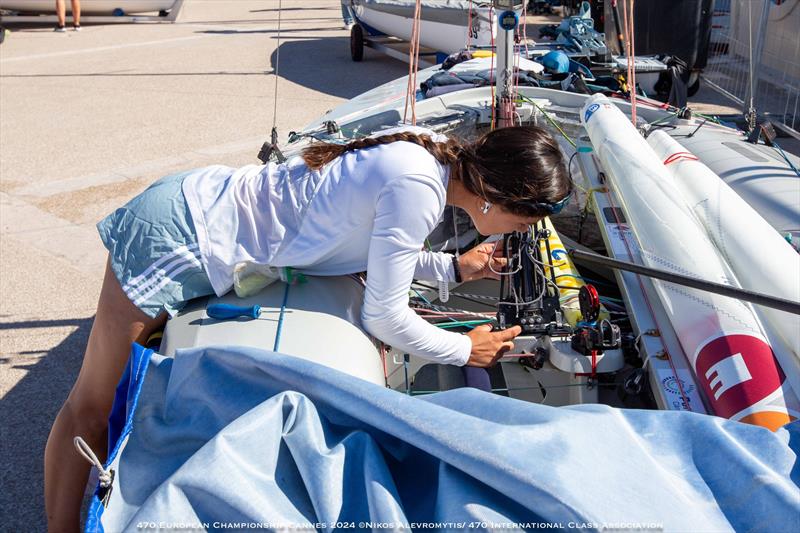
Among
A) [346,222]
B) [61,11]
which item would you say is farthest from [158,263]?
[61,11]

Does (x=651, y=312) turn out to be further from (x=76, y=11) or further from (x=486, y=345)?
(x=76, y=11)

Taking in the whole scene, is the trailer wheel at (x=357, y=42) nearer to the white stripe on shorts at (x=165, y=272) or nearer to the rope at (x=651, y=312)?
the rope at (x=651, y=312)

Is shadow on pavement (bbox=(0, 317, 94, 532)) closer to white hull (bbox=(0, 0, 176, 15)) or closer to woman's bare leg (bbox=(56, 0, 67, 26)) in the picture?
woman's bare leg (bbox=(56, 0, 67, 26))

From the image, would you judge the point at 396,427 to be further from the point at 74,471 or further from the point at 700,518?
the point at 74,471

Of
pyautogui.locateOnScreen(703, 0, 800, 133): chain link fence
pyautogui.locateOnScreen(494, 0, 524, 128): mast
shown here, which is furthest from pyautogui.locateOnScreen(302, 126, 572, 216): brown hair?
pyautogui.locateOnScreen(703, 0, 800, 133): chain link fence

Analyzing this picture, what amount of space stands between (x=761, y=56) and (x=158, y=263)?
17.3 ft

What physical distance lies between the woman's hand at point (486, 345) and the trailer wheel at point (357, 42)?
22.4ft

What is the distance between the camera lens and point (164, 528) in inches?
38.9

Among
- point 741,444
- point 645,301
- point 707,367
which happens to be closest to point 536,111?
point 645,301

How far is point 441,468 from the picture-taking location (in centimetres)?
105

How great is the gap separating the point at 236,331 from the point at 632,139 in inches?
51.1

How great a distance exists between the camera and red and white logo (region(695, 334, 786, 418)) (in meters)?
1.41

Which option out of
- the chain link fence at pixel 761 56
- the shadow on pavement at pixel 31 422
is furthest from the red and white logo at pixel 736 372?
the chain link fence at pixel 761 56

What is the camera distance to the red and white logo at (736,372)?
141 cm
